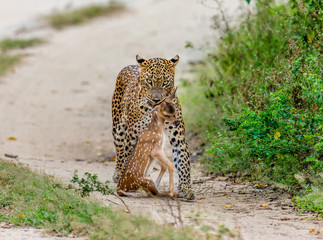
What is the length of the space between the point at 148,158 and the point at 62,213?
156cm

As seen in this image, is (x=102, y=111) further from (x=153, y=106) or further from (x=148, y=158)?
(x=148, y=158)

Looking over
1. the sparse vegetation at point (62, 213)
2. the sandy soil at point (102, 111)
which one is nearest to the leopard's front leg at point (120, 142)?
the sandy soil at point (102, 111)

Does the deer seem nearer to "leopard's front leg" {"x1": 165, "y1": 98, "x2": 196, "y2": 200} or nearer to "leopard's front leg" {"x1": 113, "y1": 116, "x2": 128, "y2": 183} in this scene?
"leopard's front leg" {"x1": 165, "y1": 98, "x2": 196, "y2": 200}

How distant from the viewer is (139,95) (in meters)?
7.33

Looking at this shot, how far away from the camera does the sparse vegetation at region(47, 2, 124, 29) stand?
22.2m

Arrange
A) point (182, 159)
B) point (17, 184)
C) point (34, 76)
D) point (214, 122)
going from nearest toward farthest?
point (17, 184)
point (182, 159)
point (214, 122)
point (34, 76)

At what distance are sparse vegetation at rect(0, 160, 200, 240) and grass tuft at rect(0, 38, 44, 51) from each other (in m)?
12.5

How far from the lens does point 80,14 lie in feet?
75.9

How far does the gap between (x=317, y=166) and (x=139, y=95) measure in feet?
7.49

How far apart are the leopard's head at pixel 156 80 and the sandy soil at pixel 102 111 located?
1203 millimetres

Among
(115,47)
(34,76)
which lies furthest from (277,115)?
(115,47)

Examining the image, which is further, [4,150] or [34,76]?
[34,76]

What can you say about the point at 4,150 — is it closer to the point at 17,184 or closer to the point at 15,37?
the point at 17,184

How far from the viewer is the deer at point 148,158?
6793 mm
